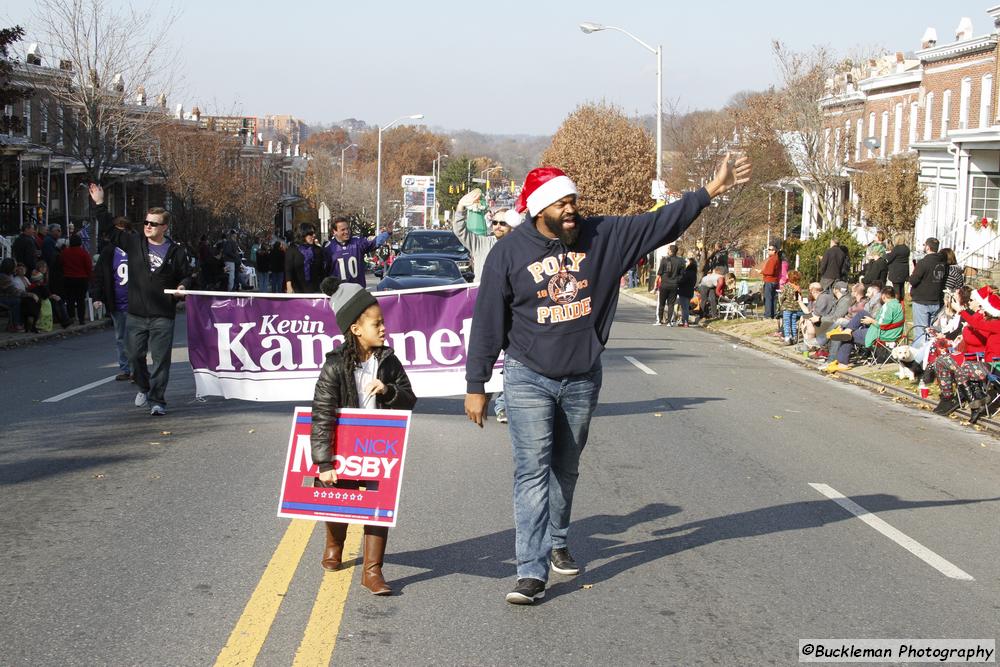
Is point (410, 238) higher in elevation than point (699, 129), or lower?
lower

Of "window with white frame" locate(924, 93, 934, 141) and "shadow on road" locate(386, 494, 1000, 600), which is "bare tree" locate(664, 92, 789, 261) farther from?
"shadow on road" locate(386, 494, 1000, 600)

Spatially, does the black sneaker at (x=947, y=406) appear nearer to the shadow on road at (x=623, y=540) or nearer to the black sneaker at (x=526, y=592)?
the shadow on road at (x=623, y=540)

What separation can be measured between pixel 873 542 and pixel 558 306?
298 centimetres

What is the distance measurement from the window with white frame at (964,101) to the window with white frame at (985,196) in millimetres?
4950

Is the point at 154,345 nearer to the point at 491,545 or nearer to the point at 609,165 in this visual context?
the point at 491,545

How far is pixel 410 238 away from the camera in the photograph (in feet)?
103

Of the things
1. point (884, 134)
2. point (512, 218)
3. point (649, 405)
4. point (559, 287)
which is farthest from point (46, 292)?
point (884, 134)

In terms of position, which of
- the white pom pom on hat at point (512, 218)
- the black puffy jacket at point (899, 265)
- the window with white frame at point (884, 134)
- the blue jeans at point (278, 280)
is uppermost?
the window with white frame at point (884, 134)

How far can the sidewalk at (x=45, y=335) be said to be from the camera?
65.0 feet

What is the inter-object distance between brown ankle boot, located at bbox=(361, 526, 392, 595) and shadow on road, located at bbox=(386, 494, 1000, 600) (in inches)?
8.6

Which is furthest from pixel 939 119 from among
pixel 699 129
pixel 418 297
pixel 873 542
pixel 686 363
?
pixel 873 542

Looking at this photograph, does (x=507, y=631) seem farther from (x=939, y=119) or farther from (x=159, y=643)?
(x=939, y=119)

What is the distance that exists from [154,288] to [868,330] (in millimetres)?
11644

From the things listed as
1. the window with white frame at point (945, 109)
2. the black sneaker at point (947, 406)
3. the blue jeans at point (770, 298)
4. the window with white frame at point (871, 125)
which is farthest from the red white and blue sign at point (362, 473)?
the window with white frame at point (871, 125)
